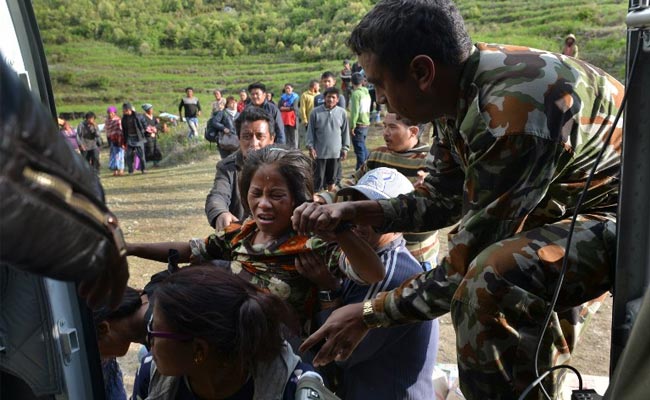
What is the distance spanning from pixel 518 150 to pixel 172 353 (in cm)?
105

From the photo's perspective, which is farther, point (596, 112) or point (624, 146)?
point (596, 112)

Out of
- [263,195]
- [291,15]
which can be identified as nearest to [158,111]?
[291,15]

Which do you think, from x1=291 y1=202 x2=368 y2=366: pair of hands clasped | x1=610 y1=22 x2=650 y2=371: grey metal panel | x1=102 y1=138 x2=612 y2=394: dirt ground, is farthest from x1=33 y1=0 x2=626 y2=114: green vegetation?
x1=610 y1=22 x2=650 y2=371: grey metal panel

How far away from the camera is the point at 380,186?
8.29 feet

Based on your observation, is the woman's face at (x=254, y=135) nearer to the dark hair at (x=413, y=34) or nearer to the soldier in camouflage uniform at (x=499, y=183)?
the soldier in camouflage uniform at (x=499, y=183)

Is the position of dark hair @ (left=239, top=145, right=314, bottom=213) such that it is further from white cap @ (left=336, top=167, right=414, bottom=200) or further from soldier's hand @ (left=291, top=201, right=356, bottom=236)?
soldier's hand @ (left=291, top=201, right=356, bottom=236)

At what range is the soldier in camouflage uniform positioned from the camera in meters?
1.55

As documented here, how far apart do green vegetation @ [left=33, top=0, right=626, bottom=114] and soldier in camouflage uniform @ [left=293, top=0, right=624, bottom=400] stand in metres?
22.7

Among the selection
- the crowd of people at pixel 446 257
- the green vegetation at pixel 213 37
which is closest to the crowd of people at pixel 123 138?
the green vegetation at pixel 213 37

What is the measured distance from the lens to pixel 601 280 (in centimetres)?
167

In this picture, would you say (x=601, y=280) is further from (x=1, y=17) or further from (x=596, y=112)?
(x=1, y=17)

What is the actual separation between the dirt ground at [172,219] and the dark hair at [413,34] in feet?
9.76

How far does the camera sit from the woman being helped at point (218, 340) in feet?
5.43

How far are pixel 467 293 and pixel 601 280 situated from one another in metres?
0.39
